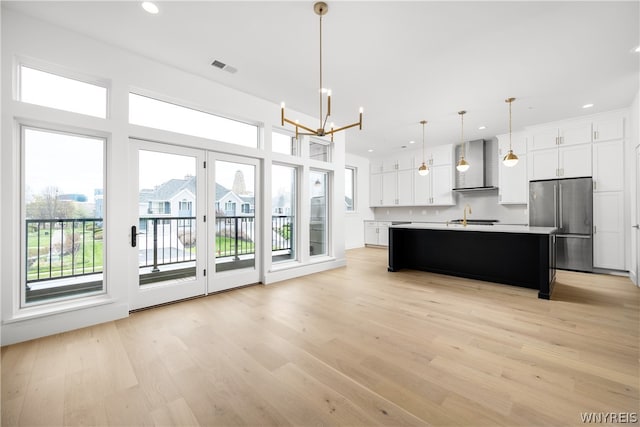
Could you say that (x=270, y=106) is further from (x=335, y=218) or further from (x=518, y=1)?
(x=518, y=1)

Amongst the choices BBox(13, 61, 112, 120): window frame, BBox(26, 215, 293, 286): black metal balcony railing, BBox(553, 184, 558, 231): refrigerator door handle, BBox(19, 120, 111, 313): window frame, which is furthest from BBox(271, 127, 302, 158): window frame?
BBox(553, 184, 558, 231): refrigerator door handle

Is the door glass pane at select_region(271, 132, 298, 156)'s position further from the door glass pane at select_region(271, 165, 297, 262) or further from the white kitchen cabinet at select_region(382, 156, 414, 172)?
the white kitchen cabinet at select_region(382, 156, 414, 172)

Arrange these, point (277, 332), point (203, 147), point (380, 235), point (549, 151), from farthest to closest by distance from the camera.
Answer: point (380, 235), point (549, 151), point (203, 147), point (277, 332)

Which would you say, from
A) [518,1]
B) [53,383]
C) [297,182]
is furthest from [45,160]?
[518,1]

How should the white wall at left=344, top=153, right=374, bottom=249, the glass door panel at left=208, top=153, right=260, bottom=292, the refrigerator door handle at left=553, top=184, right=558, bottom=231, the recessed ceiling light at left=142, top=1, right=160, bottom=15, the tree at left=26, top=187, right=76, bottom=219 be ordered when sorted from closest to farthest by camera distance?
the recessed ceiling light at left=142, top=1, right=160, bottom=15
the tree at left=26, top=187, right=76, bottom=219
the glass door panel at left=208, top=153, right=260, bottom=292
the refrigerator door handle at left=553, top=184, right=558, bottom=231
the white wall at left=344, top=153, right=374, bottom=249

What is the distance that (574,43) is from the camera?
9.34 ft

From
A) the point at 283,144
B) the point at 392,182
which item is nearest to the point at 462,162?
the point at 283,144

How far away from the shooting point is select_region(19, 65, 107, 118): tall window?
102 inches

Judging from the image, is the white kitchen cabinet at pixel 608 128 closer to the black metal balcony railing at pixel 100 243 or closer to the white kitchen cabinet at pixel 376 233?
the white kitchen cabinet at pixel 376 233

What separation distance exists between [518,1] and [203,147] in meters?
3.69

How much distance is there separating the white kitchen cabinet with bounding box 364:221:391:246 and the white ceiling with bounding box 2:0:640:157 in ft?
14.8

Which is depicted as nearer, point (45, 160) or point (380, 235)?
point (45, 160)

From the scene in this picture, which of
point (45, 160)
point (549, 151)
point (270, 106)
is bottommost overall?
point (45, 160)

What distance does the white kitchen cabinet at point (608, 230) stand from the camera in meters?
4.66
